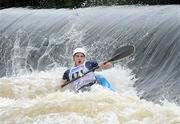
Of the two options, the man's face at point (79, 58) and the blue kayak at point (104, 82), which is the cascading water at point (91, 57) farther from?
the man's face at point (79, 58)

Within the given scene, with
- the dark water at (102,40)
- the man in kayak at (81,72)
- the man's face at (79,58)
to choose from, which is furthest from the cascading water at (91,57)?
the man's face at (79,58)

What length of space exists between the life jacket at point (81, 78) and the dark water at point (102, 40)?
893 mm

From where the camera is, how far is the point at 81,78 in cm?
927

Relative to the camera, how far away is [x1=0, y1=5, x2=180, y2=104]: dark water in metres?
9.77

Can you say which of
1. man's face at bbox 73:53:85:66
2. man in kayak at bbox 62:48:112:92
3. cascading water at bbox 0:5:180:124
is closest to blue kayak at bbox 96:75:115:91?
man in kayak at bbox 62:48:112:92

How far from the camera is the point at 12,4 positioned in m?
26.2

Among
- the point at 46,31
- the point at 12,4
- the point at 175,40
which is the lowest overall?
the point at 12,4

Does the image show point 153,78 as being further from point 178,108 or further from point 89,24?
point 89,24

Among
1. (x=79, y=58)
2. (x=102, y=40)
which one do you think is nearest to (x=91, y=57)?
(x=102, y=40)

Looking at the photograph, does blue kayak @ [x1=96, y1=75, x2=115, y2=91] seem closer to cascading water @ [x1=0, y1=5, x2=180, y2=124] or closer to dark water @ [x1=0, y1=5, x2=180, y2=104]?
cascading water @ [x1=0, y1=5, x2=180, y2=124]

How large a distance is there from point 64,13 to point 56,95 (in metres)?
8.09

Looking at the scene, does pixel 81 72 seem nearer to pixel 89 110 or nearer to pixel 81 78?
pixel 81 78

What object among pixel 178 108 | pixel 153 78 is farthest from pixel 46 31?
pixel 178 108

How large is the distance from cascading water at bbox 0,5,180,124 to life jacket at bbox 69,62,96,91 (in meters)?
0.43
